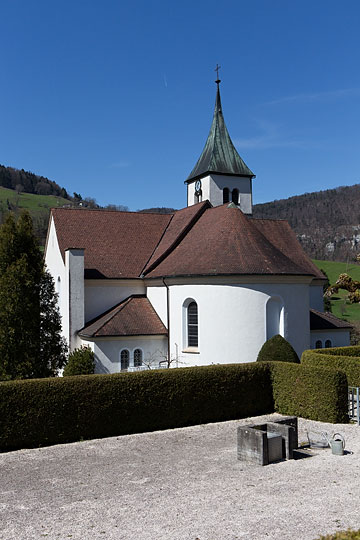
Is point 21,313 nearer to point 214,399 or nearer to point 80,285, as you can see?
point 80,285

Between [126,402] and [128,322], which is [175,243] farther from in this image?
[126,402]

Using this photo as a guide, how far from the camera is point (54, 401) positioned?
17297 mm

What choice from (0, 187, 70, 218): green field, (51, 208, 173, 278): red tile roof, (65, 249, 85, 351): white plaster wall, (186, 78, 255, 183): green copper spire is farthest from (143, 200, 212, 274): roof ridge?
(0, 187, 70, 218): green field

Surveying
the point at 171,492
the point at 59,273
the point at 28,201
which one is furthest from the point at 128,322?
the point at 28,201

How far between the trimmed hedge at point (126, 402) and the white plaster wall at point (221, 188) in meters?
21.1

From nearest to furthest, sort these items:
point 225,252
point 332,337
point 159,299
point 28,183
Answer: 1. point 225,252
2. point 159,299
3. point 332,337
4. point 28,183

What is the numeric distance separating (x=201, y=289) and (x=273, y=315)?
398cm

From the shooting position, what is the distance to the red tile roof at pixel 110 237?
107 ft

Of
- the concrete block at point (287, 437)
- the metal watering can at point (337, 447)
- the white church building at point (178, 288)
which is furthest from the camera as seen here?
the white church building at point (178, 288)

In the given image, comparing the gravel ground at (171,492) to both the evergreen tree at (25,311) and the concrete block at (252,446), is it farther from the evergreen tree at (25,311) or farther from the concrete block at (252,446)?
the evergreen tree at (25,311)

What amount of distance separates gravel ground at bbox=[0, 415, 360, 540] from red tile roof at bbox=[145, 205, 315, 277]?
11514 millimetres

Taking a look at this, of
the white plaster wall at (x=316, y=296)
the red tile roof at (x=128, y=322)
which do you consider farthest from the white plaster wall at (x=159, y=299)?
the white plaster wall at (x=316, y=296)

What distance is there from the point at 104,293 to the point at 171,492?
67.9 feet

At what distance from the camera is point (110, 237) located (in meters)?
34.7
